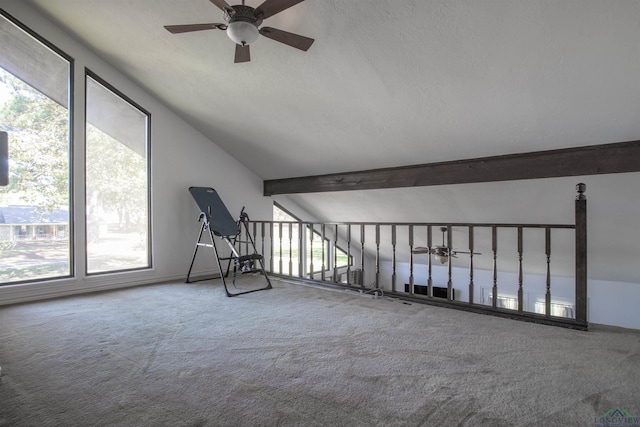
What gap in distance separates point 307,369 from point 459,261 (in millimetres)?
6147

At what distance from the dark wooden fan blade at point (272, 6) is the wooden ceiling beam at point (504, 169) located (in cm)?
266

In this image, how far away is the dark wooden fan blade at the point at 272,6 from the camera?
2188mm

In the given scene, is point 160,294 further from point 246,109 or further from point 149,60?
point 149,60

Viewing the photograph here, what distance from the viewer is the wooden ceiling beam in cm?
302

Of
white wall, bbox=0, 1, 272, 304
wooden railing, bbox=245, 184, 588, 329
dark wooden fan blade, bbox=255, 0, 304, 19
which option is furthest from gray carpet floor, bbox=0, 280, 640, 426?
dark wooden fan blade, bbox=255, 0, 304, 19

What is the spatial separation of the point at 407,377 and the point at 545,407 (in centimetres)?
69

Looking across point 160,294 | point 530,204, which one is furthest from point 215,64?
point 530,204

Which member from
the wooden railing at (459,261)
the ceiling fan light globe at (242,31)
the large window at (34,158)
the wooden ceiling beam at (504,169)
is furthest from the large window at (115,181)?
the ceiling fan light globe at (242,31)

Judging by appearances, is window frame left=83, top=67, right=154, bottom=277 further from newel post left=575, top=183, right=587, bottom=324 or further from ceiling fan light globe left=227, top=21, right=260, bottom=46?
newel post left=575, top=183, right=587, bottom=324

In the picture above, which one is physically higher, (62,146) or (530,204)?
(62,146)

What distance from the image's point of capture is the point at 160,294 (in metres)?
4.05

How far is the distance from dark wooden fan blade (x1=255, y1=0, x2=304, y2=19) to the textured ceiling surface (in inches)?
19.8

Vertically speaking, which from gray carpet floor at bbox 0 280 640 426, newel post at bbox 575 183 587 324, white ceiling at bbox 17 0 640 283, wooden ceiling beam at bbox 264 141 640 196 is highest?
white ceiling at bbox 17 0 640 283

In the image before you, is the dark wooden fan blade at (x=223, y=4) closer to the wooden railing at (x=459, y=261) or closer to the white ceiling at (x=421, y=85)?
the white ceiling at (x=421, y=85)
